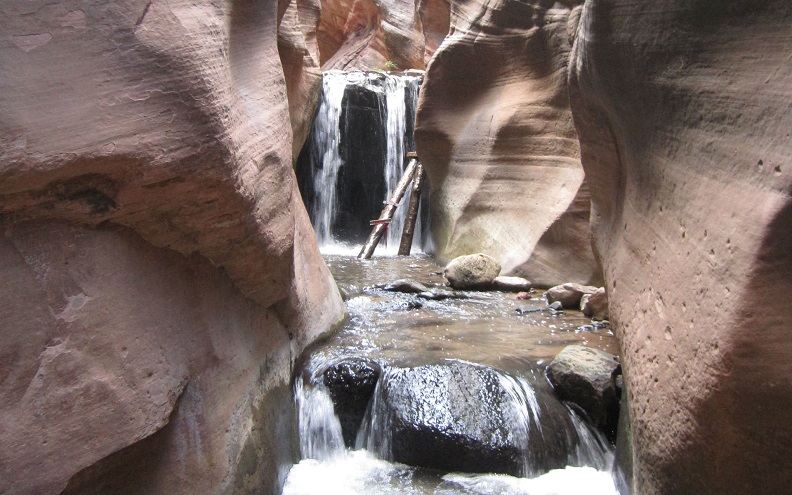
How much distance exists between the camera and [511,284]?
300 inches

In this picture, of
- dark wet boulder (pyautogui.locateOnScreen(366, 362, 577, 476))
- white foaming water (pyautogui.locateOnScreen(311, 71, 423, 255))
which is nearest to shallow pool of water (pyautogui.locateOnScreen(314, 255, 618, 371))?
dark wet boulder (pyautogui.locateOnScreen(366, 362, 577, 476))

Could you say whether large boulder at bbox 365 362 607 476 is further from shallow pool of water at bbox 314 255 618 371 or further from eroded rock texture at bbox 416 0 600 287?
eroded rock texture at bbox 416 0 600 287

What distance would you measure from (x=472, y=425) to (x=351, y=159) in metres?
9.24

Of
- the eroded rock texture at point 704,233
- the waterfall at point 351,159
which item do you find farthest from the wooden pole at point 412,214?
the eroded rock texture at point 704,233

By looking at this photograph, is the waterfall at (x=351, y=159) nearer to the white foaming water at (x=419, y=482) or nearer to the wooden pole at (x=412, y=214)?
the wooden pole at (x=412, y=214)

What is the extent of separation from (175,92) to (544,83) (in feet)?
20.9

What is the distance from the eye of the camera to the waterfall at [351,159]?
41.3 ft

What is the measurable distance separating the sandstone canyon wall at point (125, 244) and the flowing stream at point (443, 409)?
0.61 metres

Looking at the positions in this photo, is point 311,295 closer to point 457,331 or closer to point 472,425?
point 457,331

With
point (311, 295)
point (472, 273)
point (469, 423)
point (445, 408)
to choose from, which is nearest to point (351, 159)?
point (472, 273)

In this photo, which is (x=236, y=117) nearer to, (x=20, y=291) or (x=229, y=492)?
(x=20, y=291)

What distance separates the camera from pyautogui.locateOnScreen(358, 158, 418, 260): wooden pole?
10500 millimetres

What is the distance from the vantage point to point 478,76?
9281mm

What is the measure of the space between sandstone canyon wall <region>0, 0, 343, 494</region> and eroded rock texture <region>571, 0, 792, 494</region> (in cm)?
186
